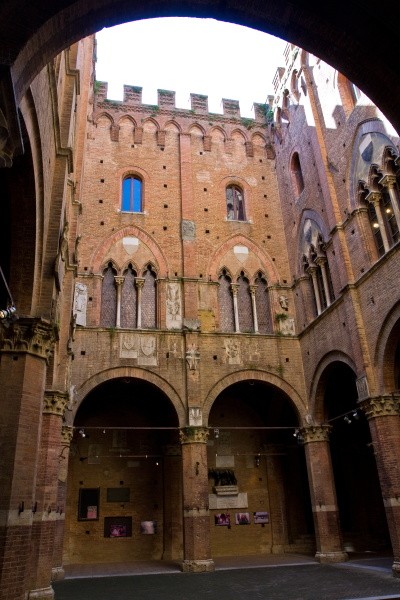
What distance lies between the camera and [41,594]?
354 inches

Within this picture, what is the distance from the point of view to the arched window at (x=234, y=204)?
1919cm

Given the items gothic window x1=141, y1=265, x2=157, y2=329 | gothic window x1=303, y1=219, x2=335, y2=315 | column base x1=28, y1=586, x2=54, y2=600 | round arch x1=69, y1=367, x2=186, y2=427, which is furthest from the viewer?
gothic window x1=141, y1=265, x2=157, y2=329

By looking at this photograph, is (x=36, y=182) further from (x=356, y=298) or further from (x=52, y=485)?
(x=356, y=298)

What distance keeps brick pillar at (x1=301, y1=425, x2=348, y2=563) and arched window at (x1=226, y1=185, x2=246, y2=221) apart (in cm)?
859

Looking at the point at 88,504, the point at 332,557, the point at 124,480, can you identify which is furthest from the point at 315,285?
the point at 88,504

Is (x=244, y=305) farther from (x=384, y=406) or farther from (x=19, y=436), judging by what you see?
(x=19, y=436)

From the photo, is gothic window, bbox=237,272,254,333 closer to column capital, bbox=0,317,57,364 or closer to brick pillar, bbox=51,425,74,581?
brick pillar, bbox=51,425,74,581

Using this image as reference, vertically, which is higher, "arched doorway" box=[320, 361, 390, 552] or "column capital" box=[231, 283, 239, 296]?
"column capital" box=[231, 283, 239, 296]

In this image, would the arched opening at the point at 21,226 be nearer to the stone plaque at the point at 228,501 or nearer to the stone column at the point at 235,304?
the stone column at the point at 235,304

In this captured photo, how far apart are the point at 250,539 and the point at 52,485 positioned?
9001 mm

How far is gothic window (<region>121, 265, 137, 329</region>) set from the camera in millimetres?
16094

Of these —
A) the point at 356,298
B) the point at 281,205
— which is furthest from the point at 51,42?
the point at 281,205

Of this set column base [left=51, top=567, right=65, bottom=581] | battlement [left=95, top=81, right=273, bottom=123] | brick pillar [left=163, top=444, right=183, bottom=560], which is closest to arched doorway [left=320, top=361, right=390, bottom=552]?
brick pillar [left=163, top=444, right=183, bottom=560]

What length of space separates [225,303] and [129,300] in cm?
339
